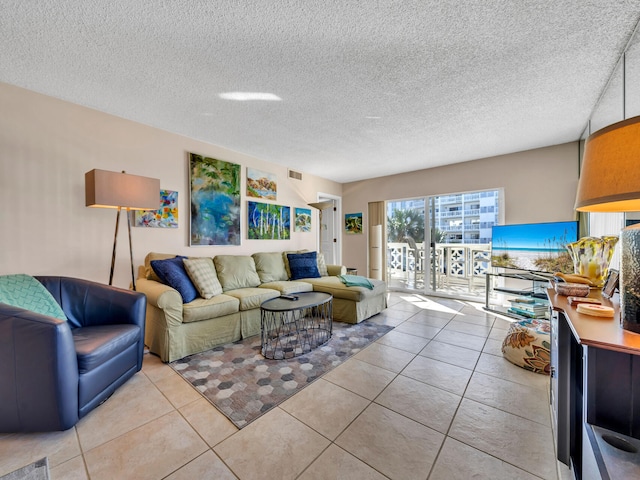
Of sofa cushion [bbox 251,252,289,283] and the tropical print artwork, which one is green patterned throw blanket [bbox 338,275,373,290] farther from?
the tropical print artwork

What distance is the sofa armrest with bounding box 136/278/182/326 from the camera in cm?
227

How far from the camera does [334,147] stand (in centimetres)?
374

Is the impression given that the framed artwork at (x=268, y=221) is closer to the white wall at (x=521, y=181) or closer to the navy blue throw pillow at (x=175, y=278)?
the navy blue throw pillow at (x=175, y=278)

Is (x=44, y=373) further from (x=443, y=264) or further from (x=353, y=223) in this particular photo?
(x=443, y=264)

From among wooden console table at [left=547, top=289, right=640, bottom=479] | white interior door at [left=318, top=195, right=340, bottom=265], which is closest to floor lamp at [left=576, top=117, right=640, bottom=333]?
wooden console table at [left=547, top=289, right=640, bottom=479]

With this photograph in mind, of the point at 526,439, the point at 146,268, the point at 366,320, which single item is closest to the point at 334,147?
the point at 366,320

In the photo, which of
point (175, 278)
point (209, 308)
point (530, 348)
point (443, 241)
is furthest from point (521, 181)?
point (175, 278)

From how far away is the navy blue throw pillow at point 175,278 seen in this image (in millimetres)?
2569

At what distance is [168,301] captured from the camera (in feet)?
7.50

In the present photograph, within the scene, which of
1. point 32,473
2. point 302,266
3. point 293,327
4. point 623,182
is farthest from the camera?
point 302,266

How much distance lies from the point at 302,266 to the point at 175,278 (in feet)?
6.24

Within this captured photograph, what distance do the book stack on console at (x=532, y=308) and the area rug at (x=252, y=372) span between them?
1862mm

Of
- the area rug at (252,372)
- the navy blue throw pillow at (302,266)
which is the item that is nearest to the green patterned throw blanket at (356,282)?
the navy blue throw pillow at (302,266)

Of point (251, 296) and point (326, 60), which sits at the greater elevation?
point (326, 60)
